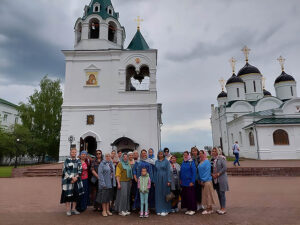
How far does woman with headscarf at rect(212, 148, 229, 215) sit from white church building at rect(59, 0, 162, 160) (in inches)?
433

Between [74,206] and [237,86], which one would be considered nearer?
[74,206]

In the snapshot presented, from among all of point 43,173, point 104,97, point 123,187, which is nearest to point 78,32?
point 104,97

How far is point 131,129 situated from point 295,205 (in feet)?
41.3

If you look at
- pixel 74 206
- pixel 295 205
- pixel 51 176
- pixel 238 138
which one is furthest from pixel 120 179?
pixel 238 138

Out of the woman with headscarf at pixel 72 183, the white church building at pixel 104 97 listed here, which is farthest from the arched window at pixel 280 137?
the woman with headscarf at pixel 72 183

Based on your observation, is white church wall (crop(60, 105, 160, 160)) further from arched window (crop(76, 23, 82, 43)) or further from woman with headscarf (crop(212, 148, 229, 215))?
woman with headscarf (crop(212, 148, 229, 215))

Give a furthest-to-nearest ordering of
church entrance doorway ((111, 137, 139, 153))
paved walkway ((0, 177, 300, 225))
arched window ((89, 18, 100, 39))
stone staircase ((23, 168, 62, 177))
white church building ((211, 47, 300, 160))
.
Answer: white church building ((211, 47, 300, 160)) < arched window ((89, 18, 100, 39)) < church entrance doorway ((111, 137, 139, 153)) < stone staircase ((23, 168, 62, 177)) < paved walkway ((0, 177, 300, 225))

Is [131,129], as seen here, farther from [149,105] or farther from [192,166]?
[192,166]

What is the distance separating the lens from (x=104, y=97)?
17.4 m

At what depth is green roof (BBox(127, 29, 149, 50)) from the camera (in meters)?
19.4

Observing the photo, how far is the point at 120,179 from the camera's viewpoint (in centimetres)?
507

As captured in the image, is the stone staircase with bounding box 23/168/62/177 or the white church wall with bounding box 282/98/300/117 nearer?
the stone staircase with bounding box 23/168/62/177

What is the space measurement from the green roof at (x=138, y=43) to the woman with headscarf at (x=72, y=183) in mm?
16169

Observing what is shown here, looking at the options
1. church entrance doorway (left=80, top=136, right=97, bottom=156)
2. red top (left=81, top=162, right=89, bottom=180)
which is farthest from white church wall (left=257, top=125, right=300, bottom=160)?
red top (left=81, top=162, right=89, bottom=180)
